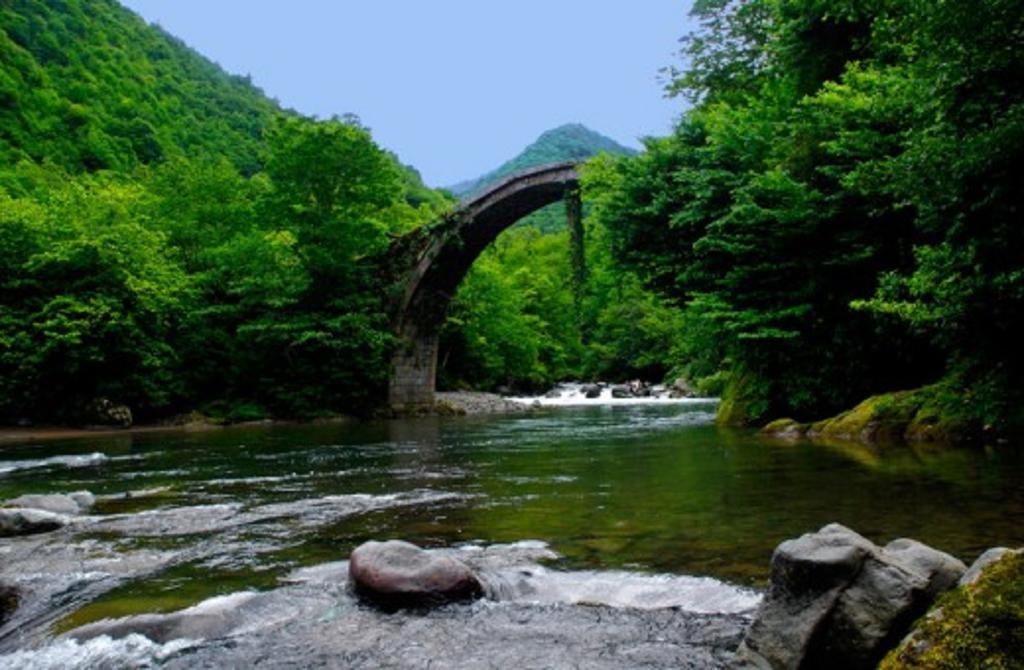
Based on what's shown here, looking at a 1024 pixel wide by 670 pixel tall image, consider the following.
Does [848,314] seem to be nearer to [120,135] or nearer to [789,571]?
[789,571]

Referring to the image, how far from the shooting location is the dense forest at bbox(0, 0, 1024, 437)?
7836 mm

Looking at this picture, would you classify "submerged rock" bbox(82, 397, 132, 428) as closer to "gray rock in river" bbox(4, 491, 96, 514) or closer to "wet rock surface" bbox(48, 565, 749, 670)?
"gray rock in river" bbox(4, 491, 96, 514)

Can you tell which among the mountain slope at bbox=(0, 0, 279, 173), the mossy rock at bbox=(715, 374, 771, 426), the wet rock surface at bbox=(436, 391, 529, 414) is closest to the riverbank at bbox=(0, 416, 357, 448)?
the wet rock surface at bbox=(436, 391, 529, 414)

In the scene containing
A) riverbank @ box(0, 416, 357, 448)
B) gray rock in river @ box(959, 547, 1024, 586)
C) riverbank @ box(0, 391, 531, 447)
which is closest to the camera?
gray rock in river @ box(959, 547, 1024, 586)

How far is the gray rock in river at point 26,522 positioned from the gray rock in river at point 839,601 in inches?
253

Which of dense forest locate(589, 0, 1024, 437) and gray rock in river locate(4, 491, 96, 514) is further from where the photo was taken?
gray rock in river locate(4, 491, 96, 514)

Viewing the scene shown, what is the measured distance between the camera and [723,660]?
3443mm

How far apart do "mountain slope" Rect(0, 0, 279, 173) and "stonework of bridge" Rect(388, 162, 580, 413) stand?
1733 cm

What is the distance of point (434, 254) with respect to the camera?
99.6 ft

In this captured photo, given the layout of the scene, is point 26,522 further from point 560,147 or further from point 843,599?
point 560,147

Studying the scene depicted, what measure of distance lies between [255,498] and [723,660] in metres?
6.53

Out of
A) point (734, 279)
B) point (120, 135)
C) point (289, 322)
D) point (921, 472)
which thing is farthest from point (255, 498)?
point (120, 135)

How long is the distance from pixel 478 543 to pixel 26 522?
4.31m

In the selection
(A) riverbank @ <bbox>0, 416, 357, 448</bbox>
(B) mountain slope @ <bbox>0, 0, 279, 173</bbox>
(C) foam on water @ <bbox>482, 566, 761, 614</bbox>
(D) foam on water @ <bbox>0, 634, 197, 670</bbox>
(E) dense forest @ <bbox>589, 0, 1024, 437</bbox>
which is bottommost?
(A) riverbank @ <bbox>0, 416, 357, 448</bbox>
